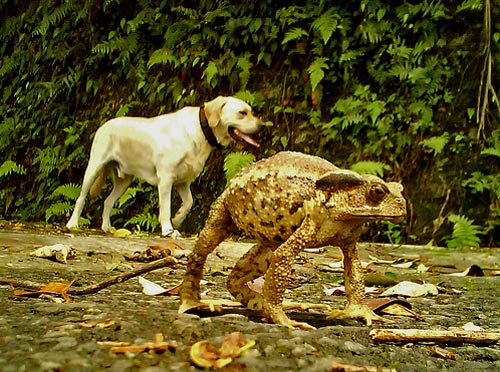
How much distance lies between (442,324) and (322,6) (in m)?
7.52

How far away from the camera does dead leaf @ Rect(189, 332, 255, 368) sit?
136cm

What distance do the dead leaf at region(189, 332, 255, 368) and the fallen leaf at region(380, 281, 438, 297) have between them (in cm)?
162

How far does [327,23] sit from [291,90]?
1.19m

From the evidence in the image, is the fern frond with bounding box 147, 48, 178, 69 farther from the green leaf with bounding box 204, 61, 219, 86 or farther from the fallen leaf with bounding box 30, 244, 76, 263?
the fallen leaf with bounding box 30, 244, 76, 263

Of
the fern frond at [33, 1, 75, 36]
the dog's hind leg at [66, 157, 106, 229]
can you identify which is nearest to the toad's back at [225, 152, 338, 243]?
the dog's hind leg at [66, 157, 106, 229]

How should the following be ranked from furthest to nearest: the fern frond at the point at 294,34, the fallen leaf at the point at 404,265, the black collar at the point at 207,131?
the fern frond at the point at 294,34 → the black collar at the point at 207,131 → the fallen leaf at the point at 404,265

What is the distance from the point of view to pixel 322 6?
910 centimetres

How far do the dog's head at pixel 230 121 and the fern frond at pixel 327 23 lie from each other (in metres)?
1.76

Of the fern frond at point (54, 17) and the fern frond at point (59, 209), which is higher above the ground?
the fern frond at point (54, 17)

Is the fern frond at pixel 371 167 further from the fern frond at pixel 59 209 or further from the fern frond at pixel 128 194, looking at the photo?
the fern frond at pixel 59 209

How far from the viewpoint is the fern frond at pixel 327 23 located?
8.62 m

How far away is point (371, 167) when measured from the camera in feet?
26.1

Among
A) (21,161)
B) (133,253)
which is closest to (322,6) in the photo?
(133,253)

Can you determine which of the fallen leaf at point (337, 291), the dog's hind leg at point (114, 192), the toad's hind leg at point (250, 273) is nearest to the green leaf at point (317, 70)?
the dog's hind leg at point (114, 192)
